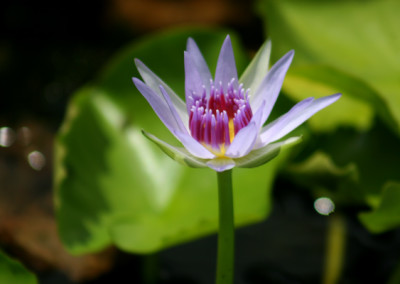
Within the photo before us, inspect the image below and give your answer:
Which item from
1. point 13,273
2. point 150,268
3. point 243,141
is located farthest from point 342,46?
point 13,273

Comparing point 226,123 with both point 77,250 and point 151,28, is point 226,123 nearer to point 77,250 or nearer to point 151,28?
point 77,250

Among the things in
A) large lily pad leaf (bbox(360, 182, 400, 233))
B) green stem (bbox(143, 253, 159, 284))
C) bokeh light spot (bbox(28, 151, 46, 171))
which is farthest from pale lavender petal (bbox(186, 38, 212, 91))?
bokeh light spot (bbox(28, 151, 46, 171))

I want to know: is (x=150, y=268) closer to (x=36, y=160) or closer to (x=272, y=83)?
(x=36, y=160)

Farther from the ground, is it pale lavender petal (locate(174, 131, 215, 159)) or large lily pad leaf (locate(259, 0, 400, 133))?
large lily pad leaf (locate(259, 0, 400, 133))

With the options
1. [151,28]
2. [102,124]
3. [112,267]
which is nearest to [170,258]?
[112,267]

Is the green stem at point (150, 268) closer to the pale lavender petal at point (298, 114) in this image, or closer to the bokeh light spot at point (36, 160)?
the bokeh light spot at point (36, 160)

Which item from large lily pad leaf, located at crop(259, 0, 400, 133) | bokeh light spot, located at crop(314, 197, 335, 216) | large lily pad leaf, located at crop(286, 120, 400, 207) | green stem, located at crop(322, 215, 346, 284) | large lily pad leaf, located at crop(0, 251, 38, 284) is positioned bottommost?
large lily pad leaf, located at crop(0, 251, 38, 284)

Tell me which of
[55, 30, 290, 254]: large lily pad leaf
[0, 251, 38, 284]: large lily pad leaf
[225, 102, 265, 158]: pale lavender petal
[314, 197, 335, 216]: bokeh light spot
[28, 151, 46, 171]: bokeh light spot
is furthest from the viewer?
[28, 151, 46, 171]: bokeh light spot

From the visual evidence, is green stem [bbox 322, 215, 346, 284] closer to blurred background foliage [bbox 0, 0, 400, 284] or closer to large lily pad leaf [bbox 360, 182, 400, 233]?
blurred background foliage [bbox 0, 0, 400, 284]
